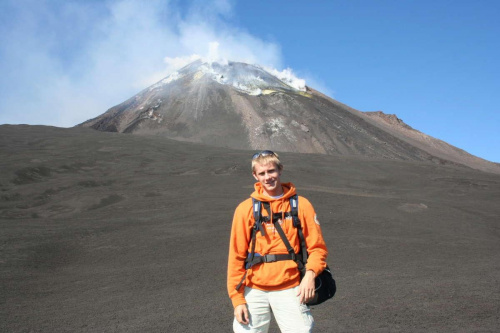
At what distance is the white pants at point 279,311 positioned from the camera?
2584 mm

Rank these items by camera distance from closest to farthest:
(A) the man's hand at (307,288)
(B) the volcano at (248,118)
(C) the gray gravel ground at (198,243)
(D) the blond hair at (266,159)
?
(A) the man's hand at (307,288) → (D) the blond hair at (266,159) → (C) the gray gravel ground at (198,243) → (B) the volcano at (248,118)

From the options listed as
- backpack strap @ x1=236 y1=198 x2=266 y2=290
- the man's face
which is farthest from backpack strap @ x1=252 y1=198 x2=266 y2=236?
the man's face

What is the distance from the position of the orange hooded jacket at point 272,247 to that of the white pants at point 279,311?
0.12 feet

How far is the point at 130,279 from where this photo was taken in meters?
9.42

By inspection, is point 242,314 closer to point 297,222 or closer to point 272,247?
point 272,247

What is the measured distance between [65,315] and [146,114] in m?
55.7

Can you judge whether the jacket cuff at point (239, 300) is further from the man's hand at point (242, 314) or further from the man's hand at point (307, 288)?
the man's hand at point (307, 288)

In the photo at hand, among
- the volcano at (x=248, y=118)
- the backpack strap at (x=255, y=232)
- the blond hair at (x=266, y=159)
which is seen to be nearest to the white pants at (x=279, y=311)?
the backpack strap at (x=255, y=232)

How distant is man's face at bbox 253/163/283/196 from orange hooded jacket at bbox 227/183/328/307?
0.06m

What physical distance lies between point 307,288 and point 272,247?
294mm

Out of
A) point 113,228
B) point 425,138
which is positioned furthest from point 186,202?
point 425,138

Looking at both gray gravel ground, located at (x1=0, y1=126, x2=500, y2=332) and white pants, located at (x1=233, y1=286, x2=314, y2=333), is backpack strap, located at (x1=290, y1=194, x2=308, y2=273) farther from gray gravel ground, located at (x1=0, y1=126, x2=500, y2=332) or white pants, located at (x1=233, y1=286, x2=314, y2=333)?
gray gravel ground, located at (x1=0, y1=126, x2=500, y2=332)

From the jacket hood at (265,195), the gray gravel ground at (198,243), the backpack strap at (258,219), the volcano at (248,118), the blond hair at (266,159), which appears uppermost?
the volcano at (248,118)

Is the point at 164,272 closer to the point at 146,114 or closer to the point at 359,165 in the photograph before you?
the point at 359,165
